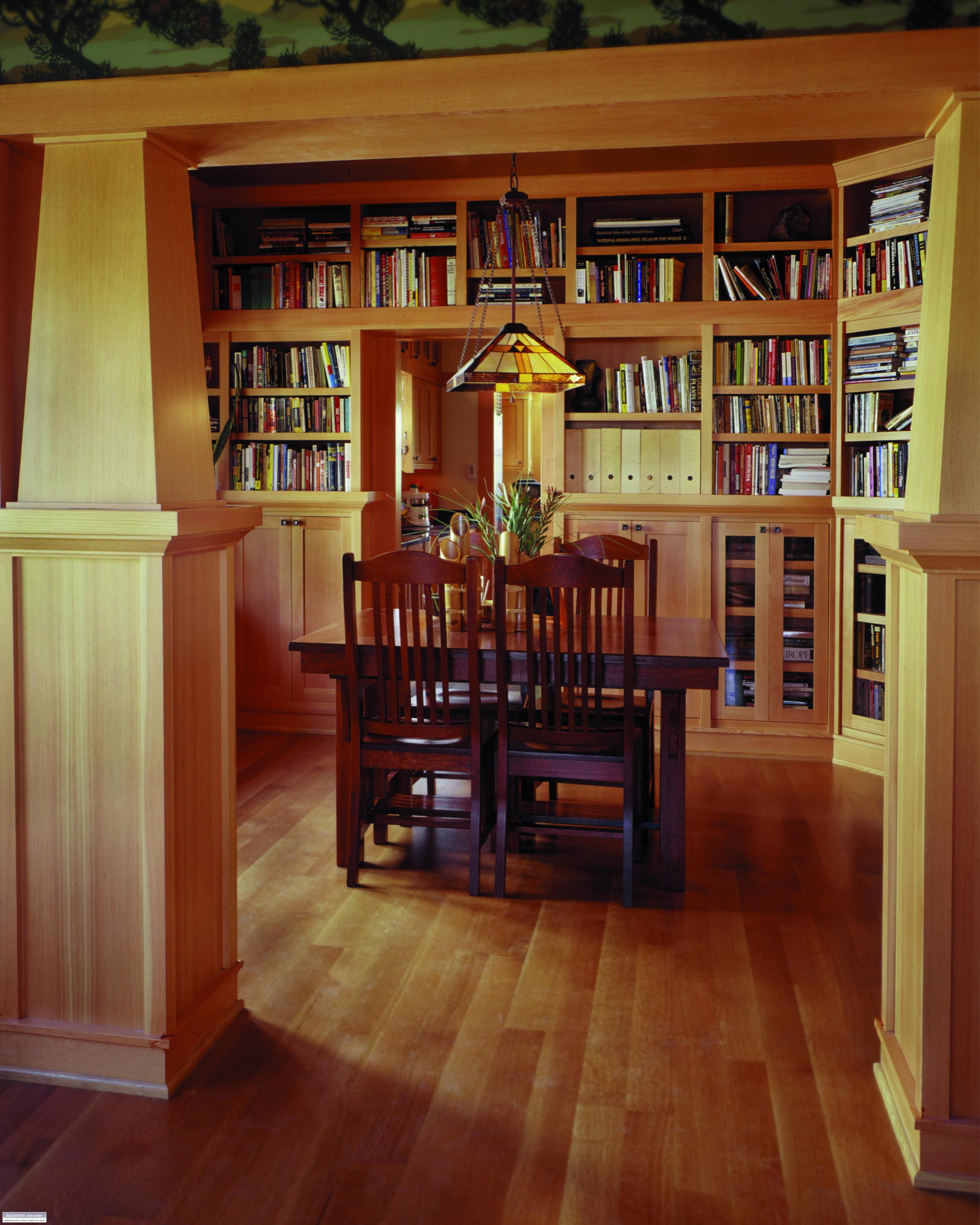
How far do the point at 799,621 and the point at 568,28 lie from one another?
3693mm

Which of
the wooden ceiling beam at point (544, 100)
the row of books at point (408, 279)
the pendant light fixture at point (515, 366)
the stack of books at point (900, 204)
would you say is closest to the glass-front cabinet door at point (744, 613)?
the stack of books at point (900, 204)

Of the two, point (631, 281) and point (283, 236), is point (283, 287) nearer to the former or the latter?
point (283, 236)

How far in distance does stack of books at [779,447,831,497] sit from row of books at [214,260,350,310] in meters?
2.33

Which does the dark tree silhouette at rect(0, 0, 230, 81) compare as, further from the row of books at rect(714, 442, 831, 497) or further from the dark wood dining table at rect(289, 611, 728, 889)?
the row of books at rect(714, 442, 831, 497)

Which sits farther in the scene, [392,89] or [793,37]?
[392,89]

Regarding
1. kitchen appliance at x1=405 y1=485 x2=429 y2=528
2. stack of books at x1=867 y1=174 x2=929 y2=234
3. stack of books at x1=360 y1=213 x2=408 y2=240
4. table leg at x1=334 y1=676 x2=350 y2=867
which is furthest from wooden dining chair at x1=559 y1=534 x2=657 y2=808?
kitchen appliance at x1=405 y1=485 x2=429 y2=528

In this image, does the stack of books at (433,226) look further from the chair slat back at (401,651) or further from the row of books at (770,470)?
the chair slat back at (401,651)

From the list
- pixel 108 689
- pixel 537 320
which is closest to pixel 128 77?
pixel 108 689

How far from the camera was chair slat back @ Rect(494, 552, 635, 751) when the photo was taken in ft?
10.8

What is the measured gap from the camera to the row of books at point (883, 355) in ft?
15.8

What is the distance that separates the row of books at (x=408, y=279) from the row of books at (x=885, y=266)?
1872mm

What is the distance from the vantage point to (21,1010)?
7.88ft

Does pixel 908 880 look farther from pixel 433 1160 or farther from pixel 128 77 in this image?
pixel 128 77

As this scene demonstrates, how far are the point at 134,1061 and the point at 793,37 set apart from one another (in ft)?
7.95
